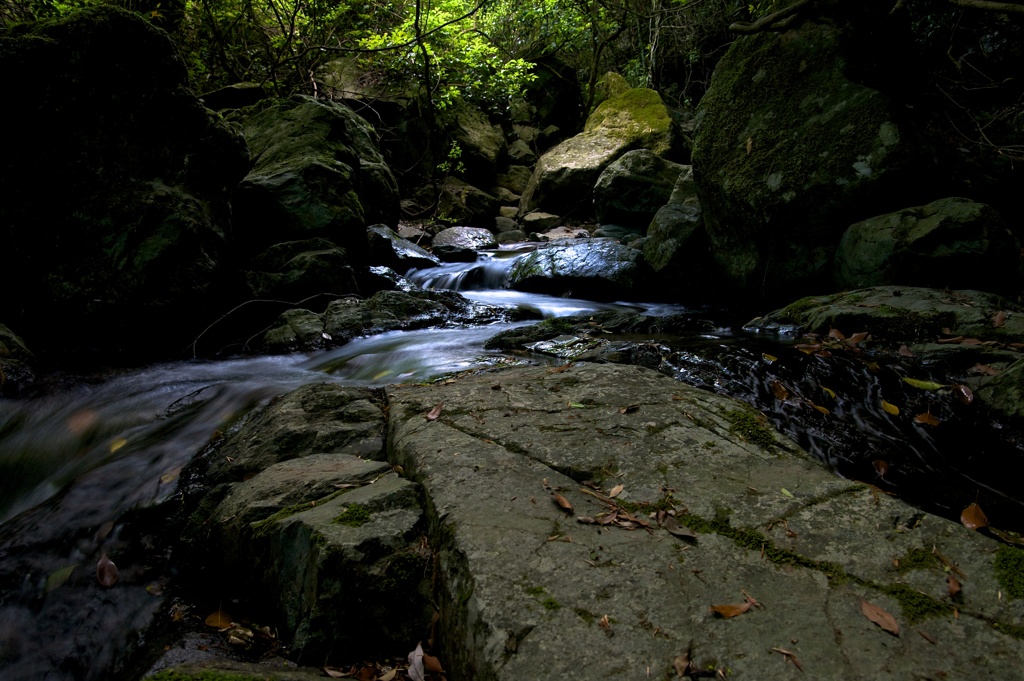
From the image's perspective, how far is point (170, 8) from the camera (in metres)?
10.8

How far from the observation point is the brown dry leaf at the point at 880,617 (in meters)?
1.59

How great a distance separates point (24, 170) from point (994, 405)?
29.7ft

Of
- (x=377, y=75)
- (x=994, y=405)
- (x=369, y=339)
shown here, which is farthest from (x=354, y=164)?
(x=994, y=405)

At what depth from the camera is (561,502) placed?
2270mm

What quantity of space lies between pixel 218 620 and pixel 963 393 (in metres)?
5.07

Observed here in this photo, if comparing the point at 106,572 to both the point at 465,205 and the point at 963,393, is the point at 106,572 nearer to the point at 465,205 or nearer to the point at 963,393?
the point at 963,393

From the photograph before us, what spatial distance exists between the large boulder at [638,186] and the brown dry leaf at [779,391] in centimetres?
783

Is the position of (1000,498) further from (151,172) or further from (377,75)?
(377,75)

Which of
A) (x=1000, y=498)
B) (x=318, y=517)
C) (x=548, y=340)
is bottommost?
(x=1000, y=498)

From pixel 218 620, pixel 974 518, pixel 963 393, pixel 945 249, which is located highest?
pixel 945 249

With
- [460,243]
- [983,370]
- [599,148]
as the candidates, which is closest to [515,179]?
[599,148]

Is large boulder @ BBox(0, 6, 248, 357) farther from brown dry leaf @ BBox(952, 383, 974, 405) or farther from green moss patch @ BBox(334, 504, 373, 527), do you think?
brown dry leaf @ BBox(952, 383, 974, 405)

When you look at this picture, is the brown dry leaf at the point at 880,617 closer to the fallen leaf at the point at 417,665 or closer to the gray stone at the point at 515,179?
the fallen leaf at the point at 417,665

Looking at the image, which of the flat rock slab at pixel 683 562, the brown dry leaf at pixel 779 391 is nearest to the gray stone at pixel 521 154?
the brown dry leaf at pixel 779 391
